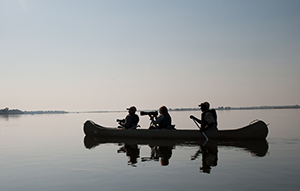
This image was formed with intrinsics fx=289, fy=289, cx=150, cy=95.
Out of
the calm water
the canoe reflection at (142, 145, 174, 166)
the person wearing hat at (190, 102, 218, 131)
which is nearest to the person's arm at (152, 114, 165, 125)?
the person wearing hat at (190, 102, 218, 131)

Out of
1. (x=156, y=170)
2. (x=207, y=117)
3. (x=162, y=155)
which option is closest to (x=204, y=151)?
(x=162, y=155)

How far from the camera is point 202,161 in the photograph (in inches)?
379

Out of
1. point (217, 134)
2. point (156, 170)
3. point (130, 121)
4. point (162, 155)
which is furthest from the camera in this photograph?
point (130, 121)

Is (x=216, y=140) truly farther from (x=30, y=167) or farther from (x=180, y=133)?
(x=30, y=167)

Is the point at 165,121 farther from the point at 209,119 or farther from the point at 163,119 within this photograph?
the point at 209,119

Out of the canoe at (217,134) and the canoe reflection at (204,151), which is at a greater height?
the canoe at (217,134)

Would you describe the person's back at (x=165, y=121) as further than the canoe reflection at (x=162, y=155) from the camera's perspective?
Yes

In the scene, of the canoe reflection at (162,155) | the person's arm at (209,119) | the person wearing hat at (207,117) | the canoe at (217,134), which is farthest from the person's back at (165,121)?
the canoe reflection at (162,155)

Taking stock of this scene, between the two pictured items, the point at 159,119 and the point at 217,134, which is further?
the point at 159,119

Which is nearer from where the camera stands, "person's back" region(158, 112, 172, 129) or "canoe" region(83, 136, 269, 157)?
"canoe" region(83, 136, 269, 157)

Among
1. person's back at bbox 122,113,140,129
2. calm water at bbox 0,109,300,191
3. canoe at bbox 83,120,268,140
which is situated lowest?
calm water at bbox 0,109,300,191

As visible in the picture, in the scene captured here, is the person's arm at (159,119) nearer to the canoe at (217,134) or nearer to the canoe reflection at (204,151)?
the canoe at (217,134)

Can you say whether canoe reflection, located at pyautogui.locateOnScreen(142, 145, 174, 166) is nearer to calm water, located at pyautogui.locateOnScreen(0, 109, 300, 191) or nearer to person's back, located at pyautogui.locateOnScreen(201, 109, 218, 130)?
calm water, located at pyautogui.locateOnScreen(0, 109, 300, 191)

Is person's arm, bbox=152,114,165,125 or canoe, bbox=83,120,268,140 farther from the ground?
person's arm, bbox=152,114,165,125
